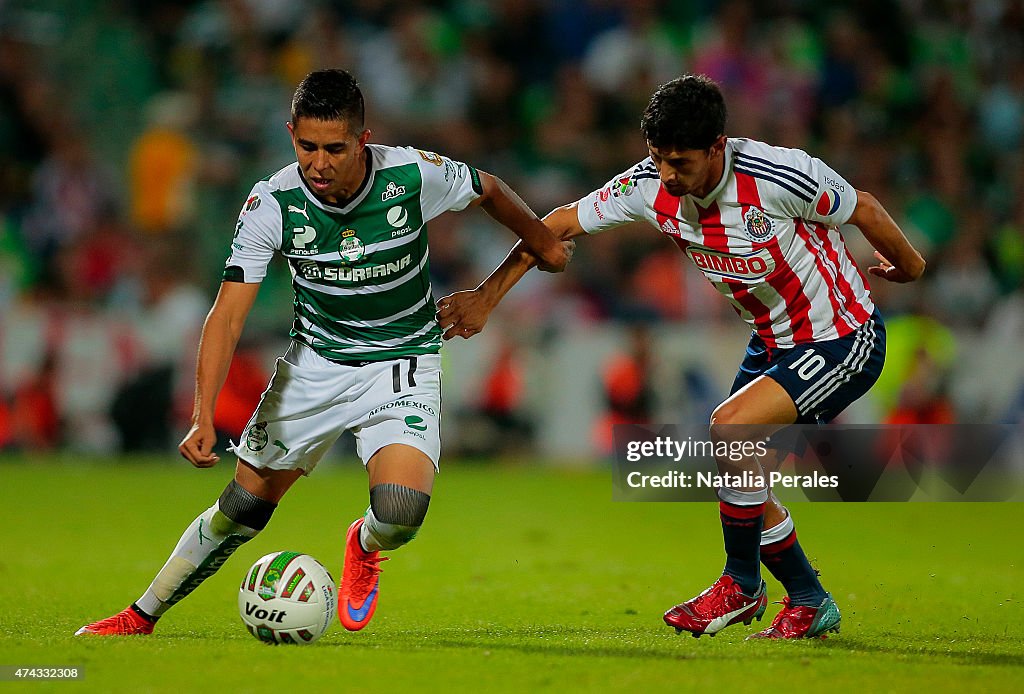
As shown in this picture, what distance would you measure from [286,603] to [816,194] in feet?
9.15

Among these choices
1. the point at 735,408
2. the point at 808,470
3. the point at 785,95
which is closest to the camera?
the point at 735,408

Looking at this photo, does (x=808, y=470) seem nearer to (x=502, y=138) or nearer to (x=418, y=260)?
(x=418, y=260)

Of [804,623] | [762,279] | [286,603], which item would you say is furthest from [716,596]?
[286,603]

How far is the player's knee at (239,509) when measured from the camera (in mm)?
5965

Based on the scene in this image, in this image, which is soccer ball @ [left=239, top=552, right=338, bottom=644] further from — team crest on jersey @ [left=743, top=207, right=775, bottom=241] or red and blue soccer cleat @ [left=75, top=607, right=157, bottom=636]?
team crest on jersey @ [left=743, top=207, right=775, bottom=241]

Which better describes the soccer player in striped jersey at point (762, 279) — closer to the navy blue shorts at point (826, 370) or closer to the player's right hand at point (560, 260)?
the navy blue shorts at point (826, 370)

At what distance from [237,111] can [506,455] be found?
5.04m

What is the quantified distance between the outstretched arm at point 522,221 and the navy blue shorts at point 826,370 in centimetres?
108

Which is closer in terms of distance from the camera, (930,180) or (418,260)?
(418,260)

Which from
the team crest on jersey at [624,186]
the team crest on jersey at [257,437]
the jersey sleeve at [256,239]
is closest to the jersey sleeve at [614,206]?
the team crest on jersey at [624,186]

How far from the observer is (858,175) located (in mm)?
14312

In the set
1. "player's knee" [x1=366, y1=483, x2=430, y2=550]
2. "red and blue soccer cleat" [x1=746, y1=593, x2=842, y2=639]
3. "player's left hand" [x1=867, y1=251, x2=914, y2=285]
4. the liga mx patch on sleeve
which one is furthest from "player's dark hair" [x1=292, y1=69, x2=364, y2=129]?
"red and blue soccer cleat" [x1=746, y1=593, x2=842, y2=639]

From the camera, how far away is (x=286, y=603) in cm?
562

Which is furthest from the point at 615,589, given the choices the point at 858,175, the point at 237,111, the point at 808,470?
the point at 237,111
